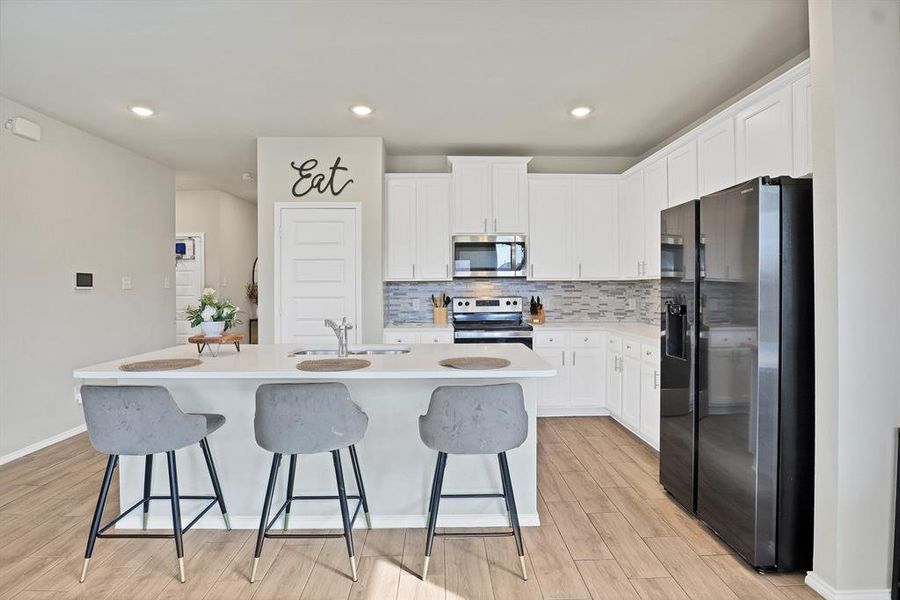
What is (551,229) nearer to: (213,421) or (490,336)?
(490,336)

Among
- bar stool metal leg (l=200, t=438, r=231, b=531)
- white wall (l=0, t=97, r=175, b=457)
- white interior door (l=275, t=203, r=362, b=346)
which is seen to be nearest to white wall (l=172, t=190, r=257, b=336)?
white wall (l=0, t=97, r=175, b=457)

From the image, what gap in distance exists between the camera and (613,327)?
453 cm

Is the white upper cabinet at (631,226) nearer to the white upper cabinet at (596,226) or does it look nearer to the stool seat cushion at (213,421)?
the white upper cabinet at (596,226)

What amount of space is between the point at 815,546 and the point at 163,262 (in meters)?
5.90

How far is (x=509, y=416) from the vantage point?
6.67ft

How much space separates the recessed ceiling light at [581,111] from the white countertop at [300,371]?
6.83ft

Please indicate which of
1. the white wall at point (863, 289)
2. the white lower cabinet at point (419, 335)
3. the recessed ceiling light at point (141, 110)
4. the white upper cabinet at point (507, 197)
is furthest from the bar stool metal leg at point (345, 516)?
the recessed ceiling light at point (141, 110)

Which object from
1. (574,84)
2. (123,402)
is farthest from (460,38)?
(123,402)

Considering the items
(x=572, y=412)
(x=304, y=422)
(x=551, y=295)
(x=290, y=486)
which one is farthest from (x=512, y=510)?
(x=551, y=295)

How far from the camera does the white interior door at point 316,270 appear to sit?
14.7 feet

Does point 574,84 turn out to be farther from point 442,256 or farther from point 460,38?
point 442,256

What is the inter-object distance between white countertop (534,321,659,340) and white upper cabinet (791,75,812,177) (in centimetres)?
161

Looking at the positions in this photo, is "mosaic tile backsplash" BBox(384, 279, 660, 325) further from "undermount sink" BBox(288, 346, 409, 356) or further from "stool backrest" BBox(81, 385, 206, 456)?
"stool backrest" BBox(81, 385, 206, 456)

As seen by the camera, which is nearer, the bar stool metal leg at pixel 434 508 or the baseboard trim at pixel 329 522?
the bar stool metal leg at pixel 434 508
